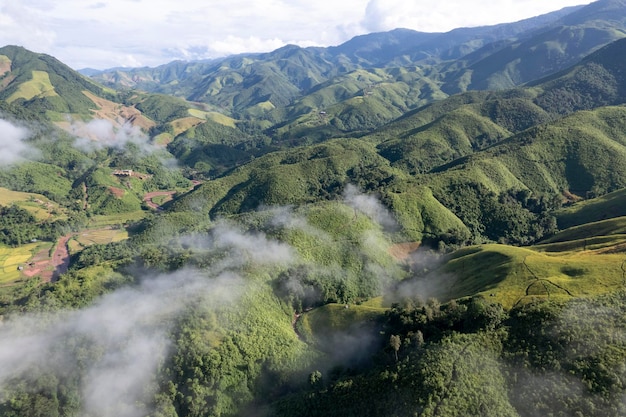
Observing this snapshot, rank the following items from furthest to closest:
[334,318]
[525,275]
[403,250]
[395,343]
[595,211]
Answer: [595,211] → [403,250] → [334,318] → [525,275] → [395,343]

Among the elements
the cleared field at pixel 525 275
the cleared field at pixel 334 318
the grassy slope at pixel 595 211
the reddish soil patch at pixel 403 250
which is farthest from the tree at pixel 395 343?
the grassy slope at pixel 595 211

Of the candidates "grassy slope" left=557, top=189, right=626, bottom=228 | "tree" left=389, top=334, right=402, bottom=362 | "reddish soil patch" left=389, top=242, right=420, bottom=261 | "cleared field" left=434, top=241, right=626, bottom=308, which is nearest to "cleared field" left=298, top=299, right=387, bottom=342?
"tree" left=389, top=334, right=402, bottom=362

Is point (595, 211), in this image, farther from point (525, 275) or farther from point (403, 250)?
point (525, 275)

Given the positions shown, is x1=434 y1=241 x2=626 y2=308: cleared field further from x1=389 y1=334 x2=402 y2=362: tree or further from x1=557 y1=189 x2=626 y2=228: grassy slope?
x1=557 y1=189 x2=626 y2=228: grassy slope

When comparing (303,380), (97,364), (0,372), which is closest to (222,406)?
(303,380)

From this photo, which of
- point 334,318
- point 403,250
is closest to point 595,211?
point 403,250

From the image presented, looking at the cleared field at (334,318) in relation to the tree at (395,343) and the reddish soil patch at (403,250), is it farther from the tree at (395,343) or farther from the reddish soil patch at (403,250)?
the reddish soil patch at (403,250)

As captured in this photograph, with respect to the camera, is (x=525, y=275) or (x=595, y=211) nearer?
(x=525, y=275)

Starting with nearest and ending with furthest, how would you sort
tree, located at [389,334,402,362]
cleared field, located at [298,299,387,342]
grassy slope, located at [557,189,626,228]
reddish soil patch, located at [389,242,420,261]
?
tree, located at [389,334,402,362] → cleared field, located at [298,299,387,342] → reddish soil patch, located at [389,242,420,261] → grassy slope, located at [557,189,626,228]

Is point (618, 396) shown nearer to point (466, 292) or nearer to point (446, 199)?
point (466, 292)

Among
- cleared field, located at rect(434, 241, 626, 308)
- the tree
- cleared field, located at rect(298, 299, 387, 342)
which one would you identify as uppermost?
cleared field, located at rect(434, 241, 626, 308)
